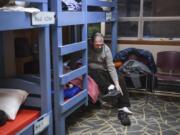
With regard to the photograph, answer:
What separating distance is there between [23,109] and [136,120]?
4.63 feet

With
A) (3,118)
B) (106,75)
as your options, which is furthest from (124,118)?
(3,118)

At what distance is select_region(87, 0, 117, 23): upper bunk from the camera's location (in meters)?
3.01

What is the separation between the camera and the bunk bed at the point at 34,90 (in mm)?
1781

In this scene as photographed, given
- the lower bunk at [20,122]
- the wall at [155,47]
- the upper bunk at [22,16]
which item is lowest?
the lower bunk at [20,122]

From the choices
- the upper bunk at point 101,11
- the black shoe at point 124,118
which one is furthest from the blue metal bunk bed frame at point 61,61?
the black shoe at point 124,118

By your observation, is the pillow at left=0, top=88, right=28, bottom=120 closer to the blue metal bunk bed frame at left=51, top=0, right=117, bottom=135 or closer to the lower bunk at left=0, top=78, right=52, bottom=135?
the lower bunk at left=0, top=78, right=52, bottom=135

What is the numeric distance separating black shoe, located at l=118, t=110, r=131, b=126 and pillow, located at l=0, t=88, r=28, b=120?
4.20 feet

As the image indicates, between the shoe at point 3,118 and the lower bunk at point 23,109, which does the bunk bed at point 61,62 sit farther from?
the shoe at point 3,118

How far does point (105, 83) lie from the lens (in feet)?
10.4

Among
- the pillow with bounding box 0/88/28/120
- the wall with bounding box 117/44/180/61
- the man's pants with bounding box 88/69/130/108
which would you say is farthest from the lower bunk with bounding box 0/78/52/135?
the wall with bounding box 117/44/180/61

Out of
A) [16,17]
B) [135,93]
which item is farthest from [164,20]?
[16,17]

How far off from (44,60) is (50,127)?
59 cm

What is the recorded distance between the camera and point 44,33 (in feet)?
6.68

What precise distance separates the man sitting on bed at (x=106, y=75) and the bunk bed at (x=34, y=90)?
1032mm
